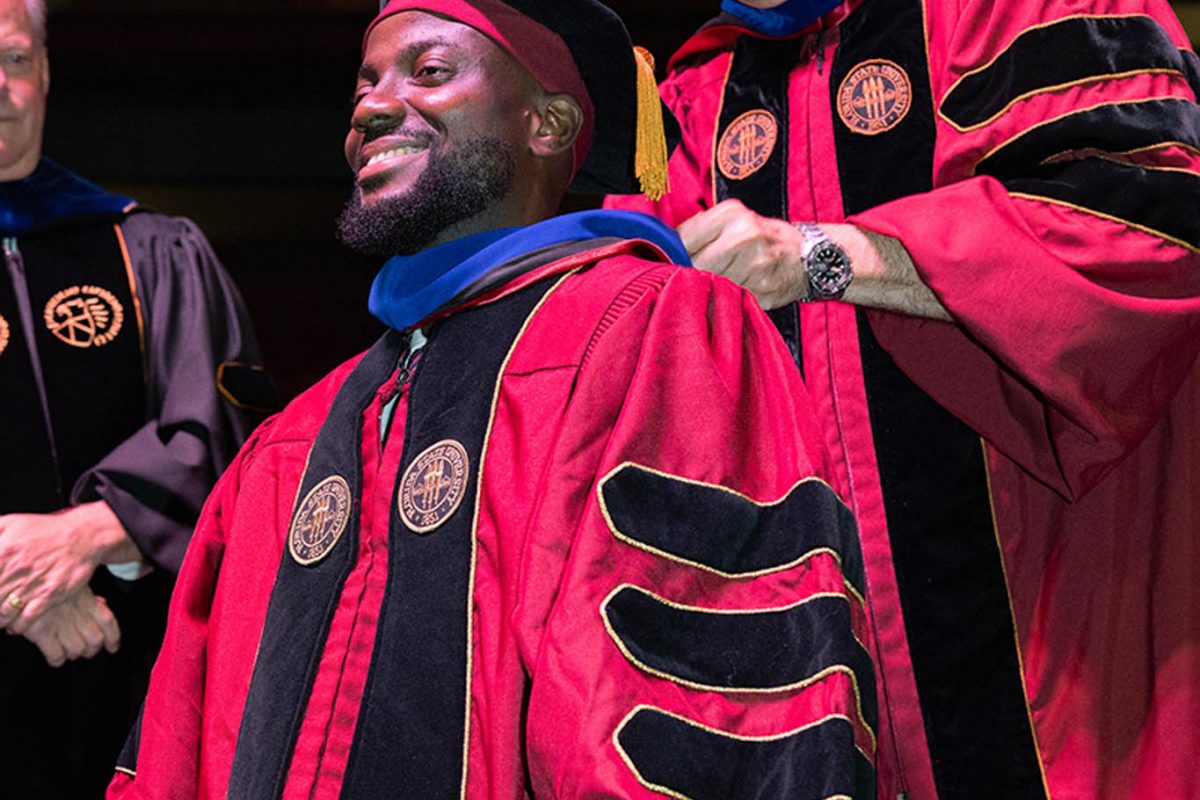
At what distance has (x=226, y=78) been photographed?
5496 millimetres

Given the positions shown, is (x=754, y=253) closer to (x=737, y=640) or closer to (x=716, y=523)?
(x=716, y=523)

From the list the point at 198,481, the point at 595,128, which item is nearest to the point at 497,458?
the point at 595,128

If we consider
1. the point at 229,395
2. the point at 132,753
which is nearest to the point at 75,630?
the point at 229,395

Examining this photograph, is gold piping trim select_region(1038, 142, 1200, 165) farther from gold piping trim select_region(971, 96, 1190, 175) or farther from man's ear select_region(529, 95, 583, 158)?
man's ear select_region(529, 95, 583, 158)

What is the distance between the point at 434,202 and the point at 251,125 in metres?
3.81

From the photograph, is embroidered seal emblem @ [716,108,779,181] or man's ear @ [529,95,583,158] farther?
embroidered seal emblem @ [716,108,779,181]

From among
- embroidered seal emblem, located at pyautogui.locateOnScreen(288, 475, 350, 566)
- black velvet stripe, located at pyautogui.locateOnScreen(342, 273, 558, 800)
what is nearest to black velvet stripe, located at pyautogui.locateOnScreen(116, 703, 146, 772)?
embroidered seal emblem, located at pyautogui.locateOnScreen(288, 475, 350, 566)

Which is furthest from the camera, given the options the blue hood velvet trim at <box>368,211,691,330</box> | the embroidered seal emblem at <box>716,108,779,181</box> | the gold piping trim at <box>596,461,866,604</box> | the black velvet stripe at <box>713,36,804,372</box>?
the embroidered seal emblem at <box>716,108,779,181</box>

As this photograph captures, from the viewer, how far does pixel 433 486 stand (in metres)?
1.79

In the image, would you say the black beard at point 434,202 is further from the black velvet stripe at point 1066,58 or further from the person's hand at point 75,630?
the person's hand at point 75,630

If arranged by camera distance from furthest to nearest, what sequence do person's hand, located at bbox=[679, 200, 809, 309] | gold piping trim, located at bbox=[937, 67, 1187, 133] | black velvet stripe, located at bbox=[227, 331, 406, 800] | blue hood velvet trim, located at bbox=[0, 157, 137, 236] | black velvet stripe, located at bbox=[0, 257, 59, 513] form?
blue hood velvet trim, located at bbox=[0, 157, 137, 236] < black velvet stripe, located at bbox=[0, 257, 59, 513] < gold piping trim, located at bbox=[937, 67, 1187, 133] < person's hand, located at bbox=[679, 200, 809, 309] < black velvet stripe, located at bbox=[227, 331, 406, 800]

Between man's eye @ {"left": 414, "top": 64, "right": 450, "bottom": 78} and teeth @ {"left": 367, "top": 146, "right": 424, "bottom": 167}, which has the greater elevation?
man's eye @ {"left": 414, "top": 64, "right": 450, "bottom": 78}

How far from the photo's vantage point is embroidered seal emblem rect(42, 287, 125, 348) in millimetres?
3023

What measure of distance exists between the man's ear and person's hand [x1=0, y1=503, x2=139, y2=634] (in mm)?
1146
